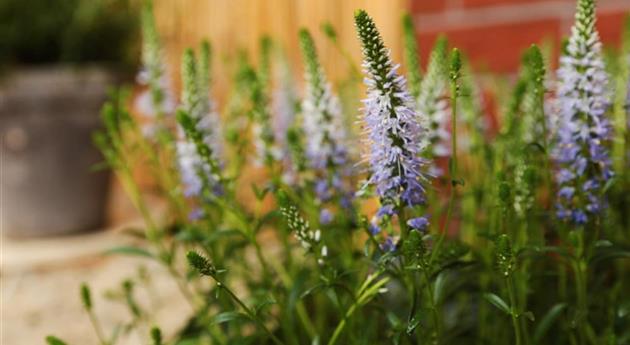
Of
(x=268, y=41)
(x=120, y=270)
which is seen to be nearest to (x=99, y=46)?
(x=120, y=270)

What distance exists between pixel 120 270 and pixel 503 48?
136 cm

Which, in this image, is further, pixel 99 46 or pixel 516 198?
pixel 99 46

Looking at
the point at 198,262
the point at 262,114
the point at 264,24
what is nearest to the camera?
the point at 198,262

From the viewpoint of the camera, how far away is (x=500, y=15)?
2506mm

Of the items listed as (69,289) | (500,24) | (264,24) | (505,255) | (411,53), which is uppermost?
→ (264,24)

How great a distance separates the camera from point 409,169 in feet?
3.35

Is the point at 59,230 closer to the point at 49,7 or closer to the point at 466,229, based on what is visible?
the point at 49,7

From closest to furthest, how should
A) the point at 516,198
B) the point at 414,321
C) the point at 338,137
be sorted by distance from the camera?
the point at 414,321 → the point at 516,198 → the point at 338,137

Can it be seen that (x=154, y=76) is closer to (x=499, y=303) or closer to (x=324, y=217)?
(x=324, y=217)

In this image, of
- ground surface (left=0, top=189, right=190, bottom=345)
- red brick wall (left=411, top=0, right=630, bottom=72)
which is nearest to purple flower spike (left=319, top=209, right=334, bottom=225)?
ground surface (left=0, top=189, right=190, bottom=345)

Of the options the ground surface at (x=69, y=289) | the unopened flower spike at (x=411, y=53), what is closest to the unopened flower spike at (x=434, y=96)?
the unopened flower spike at (x=411, y=53)

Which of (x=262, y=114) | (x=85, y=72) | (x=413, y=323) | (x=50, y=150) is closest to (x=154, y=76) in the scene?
(x=262, y=114)

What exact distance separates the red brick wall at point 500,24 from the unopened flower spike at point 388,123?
4.42 feet

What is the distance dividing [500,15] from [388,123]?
163 cm
